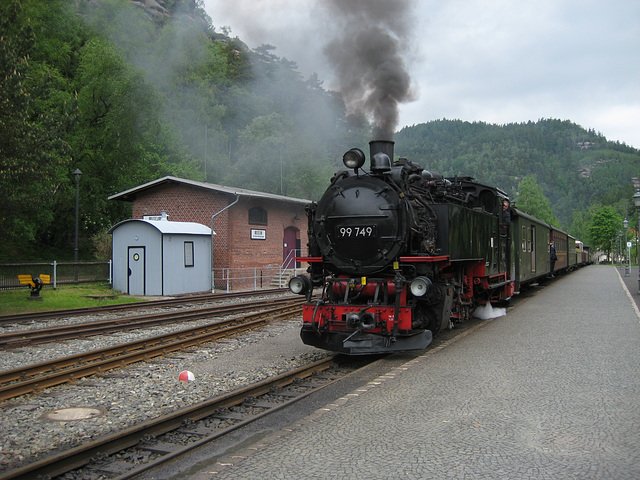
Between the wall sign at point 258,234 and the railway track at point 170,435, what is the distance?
17090 mm

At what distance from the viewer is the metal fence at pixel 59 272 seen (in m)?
18.9

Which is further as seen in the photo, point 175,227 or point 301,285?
point 175,227

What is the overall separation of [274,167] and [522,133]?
558ft

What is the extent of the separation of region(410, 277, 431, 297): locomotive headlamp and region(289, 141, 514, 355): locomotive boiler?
13 millimetres

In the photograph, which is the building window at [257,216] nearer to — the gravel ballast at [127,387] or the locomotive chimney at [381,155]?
the gravel ballast at [127,387]

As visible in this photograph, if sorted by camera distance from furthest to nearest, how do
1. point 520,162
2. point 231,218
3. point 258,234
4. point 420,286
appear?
point 520,162 < point 258,234 < point 231,218 < point 420,286

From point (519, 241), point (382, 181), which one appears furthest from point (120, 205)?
point (382, 181)

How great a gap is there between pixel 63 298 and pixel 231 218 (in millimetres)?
7482

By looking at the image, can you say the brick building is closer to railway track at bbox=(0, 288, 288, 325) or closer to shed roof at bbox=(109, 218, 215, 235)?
shed roof at bbox=(109, 218, 215, 235)

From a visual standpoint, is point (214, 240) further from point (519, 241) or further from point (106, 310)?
point (519, 241)

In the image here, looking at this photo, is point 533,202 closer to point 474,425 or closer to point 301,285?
point 301,285

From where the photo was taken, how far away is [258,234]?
2405 centimetres

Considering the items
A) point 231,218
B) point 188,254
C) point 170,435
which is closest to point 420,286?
point 170,435

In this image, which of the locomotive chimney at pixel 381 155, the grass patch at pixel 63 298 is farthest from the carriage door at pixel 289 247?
the locomotive chimney at pixel 381 155
